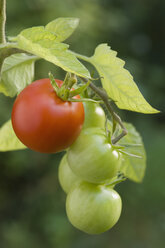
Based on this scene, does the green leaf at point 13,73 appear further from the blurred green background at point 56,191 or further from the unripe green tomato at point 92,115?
the blurred green background at point 56,191

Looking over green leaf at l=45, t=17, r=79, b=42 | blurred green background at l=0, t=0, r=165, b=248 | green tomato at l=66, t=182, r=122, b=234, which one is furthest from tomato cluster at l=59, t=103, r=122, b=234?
blurred green background at l=0, t=0, r=165, b=248

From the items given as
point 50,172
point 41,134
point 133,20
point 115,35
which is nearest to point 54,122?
point 41,134

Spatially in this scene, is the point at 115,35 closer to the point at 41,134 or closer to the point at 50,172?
the point at 50,172

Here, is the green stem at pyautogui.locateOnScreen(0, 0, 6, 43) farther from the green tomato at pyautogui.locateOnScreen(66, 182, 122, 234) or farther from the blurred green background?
the blurred green background

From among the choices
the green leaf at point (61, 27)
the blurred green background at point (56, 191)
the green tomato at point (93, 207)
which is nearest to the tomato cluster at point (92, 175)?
the green tomato at point (93, 207)

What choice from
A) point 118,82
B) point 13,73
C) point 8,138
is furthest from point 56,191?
point 118,82

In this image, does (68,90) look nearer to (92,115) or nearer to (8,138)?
(92,115)
